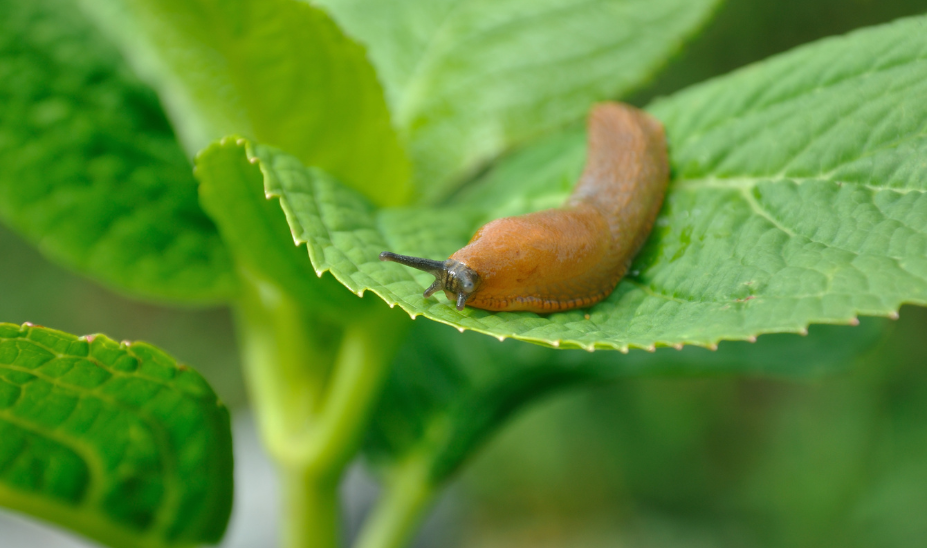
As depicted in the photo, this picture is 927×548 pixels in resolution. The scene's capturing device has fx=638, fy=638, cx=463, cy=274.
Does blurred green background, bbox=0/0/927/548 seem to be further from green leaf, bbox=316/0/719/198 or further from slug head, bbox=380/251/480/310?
slug head, bbox=380/251/480/310

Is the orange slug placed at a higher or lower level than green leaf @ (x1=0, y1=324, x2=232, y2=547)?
lower

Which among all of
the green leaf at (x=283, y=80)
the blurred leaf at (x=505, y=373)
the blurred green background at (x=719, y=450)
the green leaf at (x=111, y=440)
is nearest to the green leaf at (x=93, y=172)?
the green leaf at (x=283, y=80)

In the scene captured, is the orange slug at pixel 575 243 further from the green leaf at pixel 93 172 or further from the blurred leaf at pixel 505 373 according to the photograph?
the green leaf at pixel 93 172

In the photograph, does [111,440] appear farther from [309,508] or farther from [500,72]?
[500,72]

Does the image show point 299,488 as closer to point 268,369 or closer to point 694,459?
point 268,369

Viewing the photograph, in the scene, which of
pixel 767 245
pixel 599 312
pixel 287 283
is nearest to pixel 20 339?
pixel 287 283

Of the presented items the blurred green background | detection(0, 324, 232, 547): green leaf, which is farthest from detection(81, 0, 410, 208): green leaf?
the blurred green background
